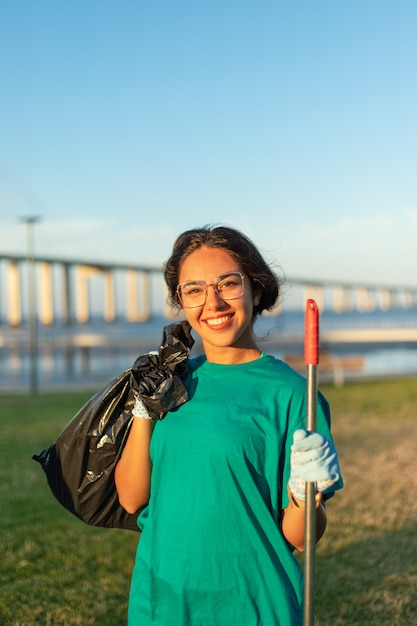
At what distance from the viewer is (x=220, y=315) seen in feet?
6.25

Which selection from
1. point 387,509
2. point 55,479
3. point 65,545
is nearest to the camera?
point 55,479

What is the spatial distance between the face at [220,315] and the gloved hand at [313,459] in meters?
0.38

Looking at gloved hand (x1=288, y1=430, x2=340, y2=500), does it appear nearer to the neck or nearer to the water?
the neck

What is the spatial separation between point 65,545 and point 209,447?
3.72 meters

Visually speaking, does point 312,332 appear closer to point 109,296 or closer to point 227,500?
point 227,500

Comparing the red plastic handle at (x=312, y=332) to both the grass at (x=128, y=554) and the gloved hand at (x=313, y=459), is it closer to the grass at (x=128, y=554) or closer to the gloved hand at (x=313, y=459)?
the gloved hand at (x=313, y=459)

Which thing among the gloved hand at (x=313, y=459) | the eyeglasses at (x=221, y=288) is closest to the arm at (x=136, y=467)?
the eyeglasses at (x=221, y=288)

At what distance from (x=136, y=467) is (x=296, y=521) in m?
0.46

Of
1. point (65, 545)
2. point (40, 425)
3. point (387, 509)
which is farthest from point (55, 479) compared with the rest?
point (40, 425)

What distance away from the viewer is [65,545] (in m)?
5.09

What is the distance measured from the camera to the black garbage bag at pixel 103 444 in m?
2.04

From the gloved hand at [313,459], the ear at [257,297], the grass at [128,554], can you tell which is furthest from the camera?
the grass at [128,554]

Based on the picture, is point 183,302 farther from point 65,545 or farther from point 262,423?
point 65,545

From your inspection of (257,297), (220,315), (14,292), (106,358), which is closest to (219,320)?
(220,315)
